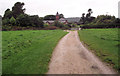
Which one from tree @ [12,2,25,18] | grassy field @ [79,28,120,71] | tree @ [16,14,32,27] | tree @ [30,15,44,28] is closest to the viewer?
grassy field @ [79,28,120,71]

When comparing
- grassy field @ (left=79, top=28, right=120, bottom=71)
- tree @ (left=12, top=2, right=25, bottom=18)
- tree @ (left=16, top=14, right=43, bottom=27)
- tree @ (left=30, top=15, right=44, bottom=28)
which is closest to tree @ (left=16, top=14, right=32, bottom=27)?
tree @ (left=16, top=14, right=43, bottom=27)

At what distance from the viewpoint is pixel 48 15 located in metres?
127

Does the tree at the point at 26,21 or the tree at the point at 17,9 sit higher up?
the tree at the point at 17,9

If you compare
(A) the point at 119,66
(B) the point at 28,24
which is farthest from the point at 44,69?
(B) the point at 28,24

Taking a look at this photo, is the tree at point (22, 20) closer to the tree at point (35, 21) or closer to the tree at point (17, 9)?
the tree at point (35, 21)

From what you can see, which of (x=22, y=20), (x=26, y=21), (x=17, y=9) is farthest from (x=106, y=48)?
(x=17, y=9)

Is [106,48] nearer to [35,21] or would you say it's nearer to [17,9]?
[35,21]

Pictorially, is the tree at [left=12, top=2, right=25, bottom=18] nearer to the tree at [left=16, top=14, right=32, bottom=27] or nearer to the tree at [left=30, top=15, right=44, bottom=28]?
the tree at [left=30, top=15, right=44, bottom=28]

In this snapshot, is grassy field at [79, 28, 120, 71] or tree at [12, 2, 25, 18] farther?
tree at [12, 2, 25, 18]

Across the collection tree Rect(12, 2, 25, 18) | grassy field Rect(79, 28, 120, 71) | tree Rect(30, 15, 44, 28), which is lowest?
grassy field Rect(79, 28, 120, 71)

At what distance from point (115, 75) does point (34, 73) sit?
155 inches

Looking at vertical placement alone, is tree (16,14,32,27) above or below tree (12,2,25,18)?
below

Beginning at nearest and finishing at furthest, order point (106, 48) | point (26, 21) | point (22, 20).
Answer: point (106, 48), point (22, 20), point (26, 21)

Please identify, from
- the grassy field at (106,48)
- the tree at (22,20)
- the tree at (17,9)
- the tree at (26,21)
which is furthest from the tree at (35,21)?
the grassy field at (106,48)
